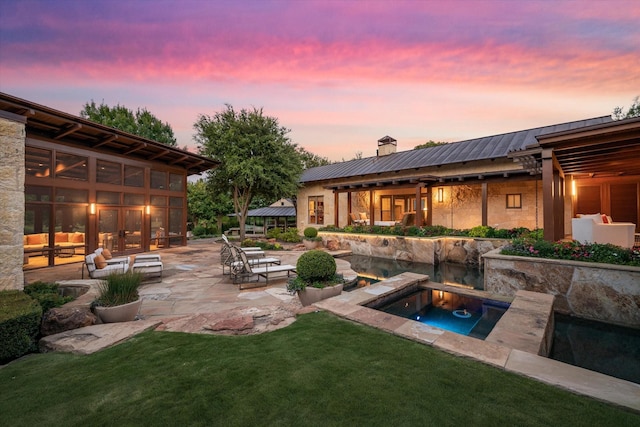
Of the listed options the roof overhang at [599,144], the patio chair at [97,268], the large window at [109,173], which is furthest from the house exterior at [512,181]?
the large window at [109,173]

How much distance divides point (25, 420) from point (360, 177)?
1735cm

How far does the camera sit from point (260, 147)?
16.2 meters

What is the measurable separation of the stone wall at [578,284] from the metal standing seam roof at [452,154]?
19.0 ft

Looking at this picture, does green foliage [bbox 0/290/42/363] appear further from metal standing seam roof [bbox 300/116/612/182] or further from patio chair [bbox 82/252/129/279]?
metal standing seam roof [bbox 300/116/612/182]

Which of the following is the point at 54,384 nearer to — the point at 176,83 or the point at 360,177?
the point at 176,83

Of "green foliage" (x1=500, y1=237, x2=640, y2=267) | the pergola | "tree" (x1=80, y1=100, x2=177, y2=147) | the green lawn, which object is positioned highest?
"tree" (x1=80, y1=100, x2=177, y2=147)

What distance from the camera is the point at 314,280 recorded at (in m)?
5.17

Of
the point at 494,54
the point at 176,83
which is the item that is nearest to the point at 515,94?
the point at 494,54

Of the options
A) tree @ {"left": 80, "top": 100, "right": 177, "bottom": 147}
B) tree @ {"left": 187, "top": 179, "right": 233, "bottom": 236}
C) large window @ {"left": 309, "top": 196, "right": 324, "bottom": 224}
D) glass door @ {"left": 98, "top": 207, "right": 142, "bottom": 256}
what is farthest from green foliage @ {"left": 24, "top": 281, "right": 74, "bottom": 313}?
tree @ {"left": 80, "top": 100, "right": 177, "bottom": 147}

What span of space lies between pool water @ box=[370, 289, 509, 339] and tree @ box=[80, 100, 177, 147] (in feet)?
94.9

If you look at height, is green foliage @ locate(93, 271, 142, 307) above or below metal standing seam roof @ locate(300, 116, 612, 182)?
below

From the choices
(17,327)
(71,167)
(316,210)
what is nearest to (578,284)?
(17,327)

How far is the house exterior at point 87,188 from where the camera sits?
8963 millimetres

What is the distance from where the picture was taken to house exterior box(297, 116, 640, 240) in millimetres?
7082
